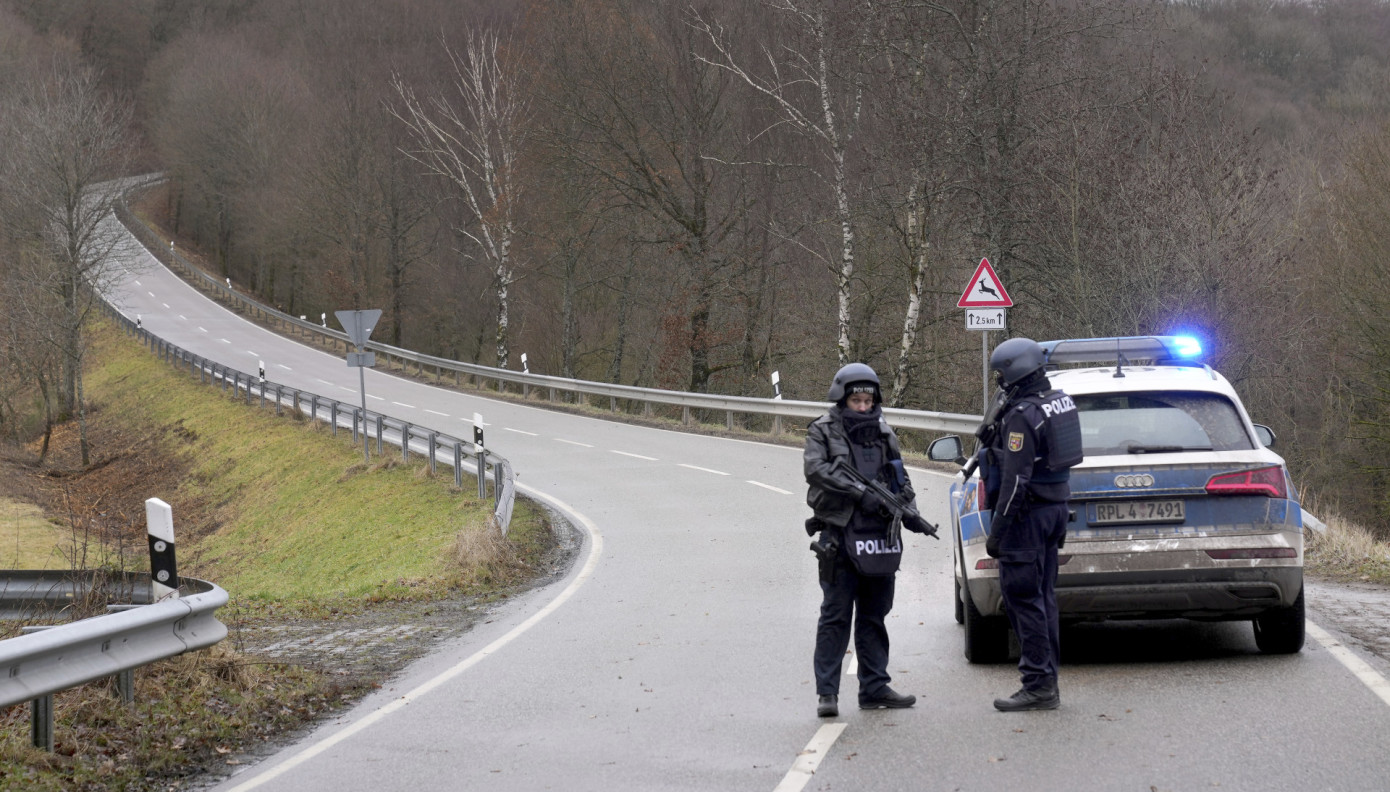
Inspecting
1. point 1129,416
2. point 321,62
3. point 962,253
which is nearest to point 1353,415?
point 962,253

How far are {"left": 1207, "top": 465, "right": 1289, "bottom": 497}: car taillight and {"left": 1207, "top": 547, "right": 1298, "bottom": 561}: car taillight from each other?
30 cm

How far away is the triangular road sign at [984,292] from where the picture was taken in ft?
59.1

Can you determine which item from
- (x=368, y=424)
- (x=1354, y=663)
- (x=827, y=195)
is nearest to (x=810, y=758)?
(x=1354, y=663)

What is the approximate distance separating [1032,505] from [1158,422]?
1.29m

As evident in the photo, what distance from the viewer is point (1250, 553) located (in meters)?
7.08

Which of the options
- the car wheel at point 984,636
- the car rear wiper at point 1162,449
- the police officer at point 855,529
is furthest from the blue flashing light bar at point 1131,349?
the police officer at point 855,529

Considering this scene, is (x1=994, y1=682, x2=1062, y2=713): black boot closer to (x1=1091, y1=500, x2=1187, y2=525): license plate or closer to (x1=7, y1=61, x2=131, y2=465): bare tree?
(x1=1091, y1=500, x2=1187, y2=525): license plate

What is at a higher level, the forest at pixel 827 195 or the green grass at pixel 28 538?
the forest at pixel 827 195

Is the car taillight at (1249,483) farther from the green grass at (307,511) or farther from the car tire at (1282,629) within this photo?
the green grass at (307,511)

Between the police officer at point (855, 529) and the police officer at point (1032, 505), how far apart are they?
454mm

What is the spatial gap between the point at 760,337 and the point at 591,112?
8.63 meters

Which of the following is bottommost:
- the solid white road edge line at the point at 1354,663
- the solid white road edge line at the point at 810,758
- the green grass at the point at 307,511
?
the green grass at the point at 307,511

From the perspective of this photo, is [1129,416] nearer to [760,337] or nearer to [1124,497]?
[1124,497]

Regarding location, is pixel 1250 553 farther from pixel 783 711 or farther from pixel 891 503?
pixel 783 711
